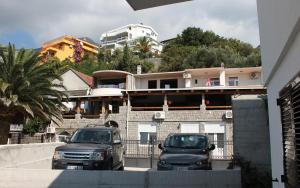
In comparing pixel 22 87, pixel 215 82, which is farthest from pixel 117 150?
pixel 215 82

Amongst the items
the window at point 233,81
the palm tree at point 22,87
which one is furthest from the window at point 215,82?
the palm tree at point 22,87

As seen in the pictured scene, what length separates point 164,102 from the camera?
38.7 meters

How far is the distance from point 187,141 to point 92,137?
336cm

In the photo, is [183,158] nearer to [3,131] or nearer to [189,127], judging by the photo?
[3,131]

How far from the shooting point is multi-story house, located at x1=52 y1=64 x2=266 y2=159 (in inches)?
1438

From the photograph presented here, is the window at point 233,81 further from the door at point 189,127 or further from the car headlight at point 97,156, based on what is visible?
the car headlight at point 97,156

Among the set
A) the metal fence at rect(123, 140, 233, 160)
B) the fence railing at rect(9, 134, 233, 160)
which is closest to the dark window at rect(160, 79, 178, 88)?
the fence railing at rect(9, 134, 233, 160)

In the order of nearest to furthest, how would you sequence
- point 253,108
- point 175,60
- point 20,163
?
point 253,108, point 20,163, point 175,60

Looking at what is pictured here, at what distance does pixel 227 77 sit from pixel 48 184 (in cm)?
3779

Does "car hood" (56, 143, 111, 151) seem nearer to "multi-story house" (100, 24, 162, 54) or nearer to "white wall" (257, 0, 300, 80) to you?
"white wall" (257, 0, 300, 80)

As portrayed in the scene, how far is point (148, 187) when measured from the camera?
965 cm

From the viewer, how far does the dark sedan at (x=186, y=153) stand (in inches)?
456

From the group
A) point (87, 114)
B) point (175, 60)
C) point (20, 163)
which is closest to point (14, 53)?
point (20, 163)

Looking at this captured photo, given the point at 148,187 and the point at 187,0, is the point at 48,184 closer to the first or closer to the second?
the point at 148,187
